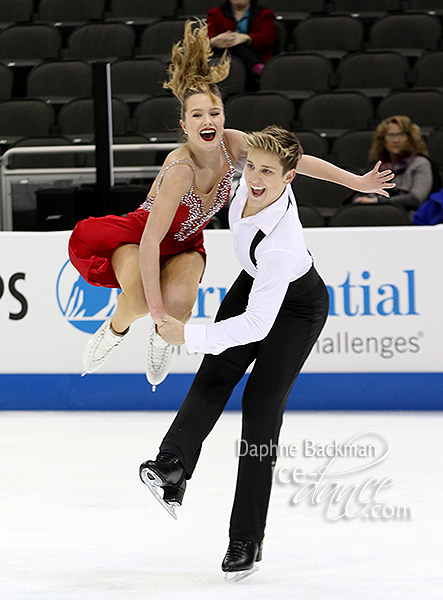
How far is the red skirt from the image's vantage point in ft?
10.5

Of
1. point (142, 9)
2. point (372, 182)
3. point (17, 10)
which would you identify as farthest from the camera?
point (17, 10)

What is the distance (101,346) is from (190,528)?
29.4 inches

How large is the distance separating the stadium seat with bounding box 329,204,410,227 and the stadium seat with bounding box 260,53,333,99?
164cm

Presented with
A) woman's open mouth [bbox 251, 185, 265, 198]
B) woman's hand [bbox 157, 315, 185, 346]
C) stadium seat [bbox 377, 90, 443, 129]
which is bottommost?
stadium seat [bbox 377, 90, 443, 129]

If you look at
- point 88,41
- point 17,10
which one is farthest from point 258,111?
point 17,10

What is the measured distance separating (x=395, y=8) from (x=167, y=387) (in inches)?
148

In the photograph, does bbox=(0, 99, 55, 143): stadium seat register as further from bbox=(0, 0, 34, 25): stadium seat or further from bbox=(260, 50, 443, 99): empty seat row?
bbox=(260, 50, 443, 99): empty seat row

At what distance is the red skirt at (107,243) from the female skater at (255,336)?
0.91ft

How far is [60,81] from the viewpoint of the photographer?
725 centimetres

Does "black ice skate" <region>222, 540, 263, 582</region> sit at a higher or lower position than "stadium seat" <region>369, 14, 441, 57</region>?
lower

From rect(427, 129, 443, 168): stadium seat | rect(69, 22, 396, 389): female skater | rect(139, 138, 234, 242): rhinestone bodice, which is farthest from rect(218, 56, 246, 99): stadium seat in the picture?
rect(139, 138, 234, 242): rhinestone bodice

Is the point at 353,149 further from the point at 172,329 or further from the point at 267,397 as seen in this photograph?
the point at 172,329

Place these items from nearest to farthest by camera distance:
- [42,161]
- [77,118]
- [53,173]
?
[53,173]
[42,161]
[77,118]

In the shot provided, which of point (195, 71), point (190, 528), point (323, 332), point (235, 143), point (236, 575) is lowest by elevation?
point (323, 332)
